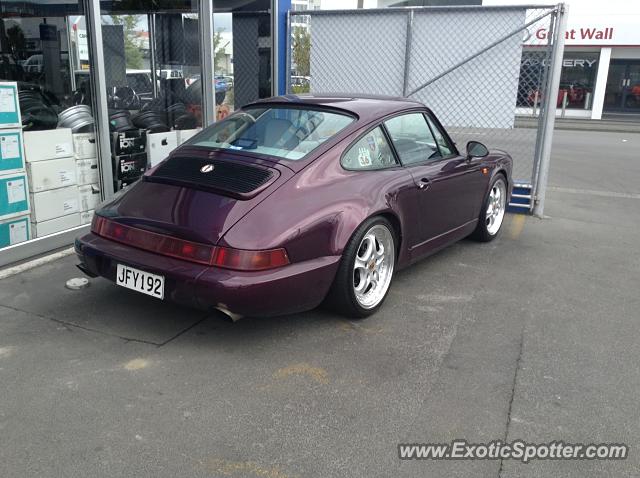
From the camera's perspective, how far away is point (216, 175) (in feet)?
12.2

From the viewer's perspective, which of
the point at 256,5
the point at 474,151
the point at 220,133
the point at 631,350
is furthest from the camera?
the point at 256,5

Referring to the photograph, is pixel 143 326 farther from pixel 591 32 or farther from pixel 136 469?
pixel 591 32

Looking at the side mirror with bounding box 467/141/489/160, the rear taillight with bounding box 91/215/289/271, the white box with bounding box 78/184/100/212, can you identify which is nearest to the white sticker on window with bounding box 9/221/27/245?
Result: the white box with bounding box 78/184/100/212

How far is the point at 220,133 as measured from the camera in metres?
4.38

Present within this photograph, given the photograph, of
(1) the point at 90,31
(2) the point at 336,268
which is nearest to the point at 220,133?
(2) the point at 336,268

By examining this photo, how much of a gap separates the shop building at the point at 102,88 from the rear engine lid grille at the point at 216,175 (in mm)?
1819

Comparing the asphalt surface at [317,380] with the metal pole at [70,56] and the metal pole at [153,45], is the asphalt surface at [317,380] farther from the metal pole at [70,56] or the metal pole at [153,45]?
the metal pole at [153,45]

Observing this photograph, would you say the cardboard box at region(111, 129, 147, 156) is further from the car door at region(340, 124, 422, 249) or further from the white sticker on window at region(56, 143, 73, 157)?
the car door at region(340, 124, 422, 249)

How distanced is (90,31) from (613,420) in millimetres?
5217

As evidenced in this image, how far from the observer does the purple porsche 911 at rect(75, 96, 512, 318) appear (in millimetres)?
3305

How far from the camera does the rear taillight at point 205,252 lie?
10.6 ft

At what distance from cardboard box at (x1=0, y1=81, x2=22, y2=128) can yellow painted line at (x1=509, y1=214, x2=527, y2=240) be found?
4.86m

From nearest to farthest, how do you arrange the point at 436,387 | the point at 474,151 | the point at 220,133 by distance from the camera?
the point at 436,387 → the point at 220,133 → the point at 474,151

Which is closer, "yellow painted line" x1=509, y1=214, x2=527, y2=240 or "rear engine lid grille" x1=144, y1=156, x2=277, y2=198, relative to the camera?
"rear engine lid grille" x1=144, y1=156, x2=277, y2=198
